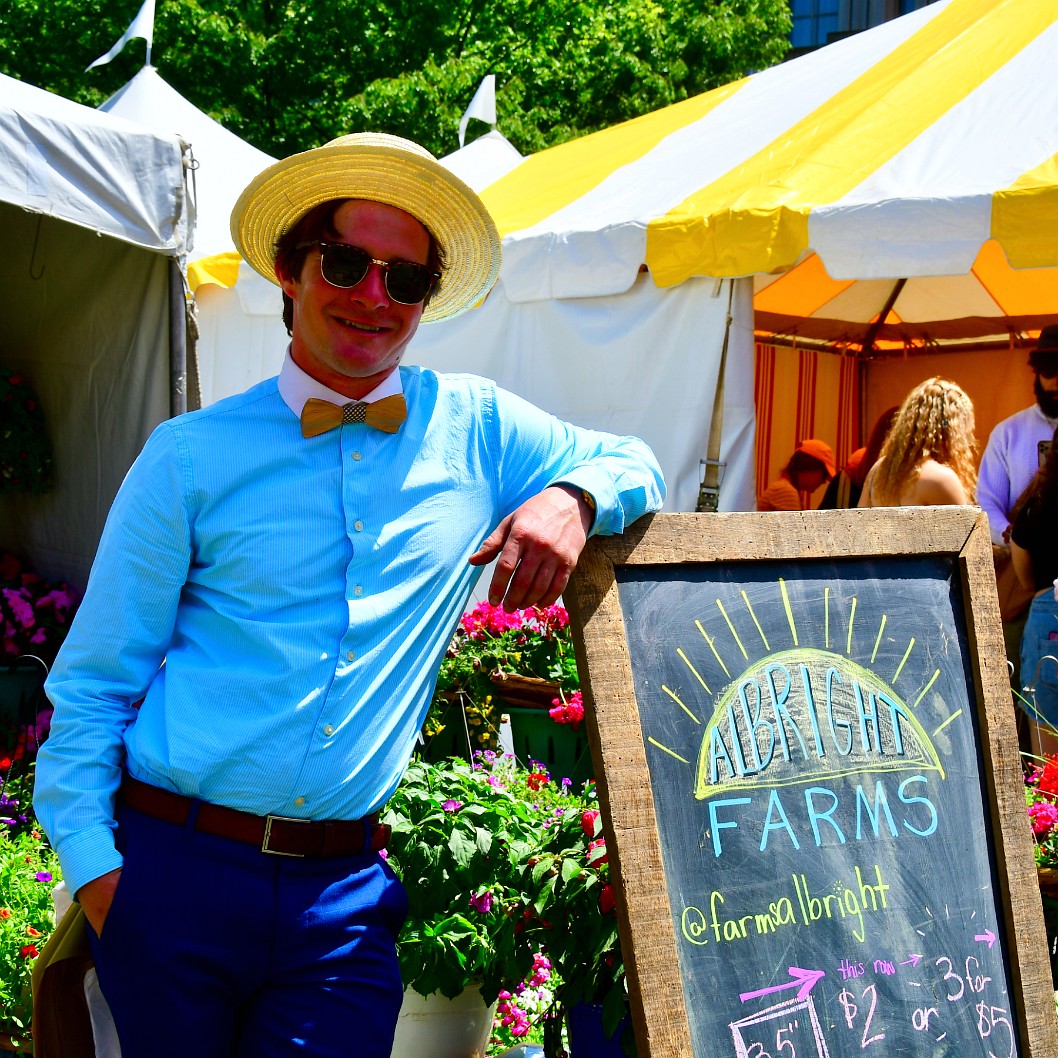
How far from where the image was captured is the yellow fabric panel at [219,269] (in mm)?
7285

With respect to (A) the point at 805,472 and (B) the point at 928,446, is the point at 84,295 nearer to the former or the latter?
(B) the point at 928,446

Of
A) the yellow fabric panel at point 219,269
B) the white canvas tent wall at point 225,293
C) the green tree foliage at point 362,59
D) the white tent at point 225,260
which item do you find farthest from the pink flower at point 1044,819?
the green tree foliage at point 362,59

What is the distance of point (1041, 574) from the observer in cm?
422

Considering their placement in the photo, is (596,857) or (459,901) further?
(459,901)

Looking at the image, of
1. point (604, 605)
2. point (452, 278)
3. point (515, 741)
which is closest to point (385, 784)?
point (604, 605)

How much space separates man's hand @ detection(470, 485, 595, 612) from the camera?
172cm

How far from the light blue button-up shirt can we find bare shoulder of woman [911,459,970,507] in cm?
304

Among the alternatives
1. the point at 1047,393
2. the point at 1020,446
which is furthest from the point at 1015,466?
the point at 1047,393

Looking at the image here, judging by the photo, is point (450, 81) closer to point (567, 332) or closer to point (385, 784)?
point (567, 332)

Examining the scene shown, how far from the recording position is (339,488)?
1.80 metres

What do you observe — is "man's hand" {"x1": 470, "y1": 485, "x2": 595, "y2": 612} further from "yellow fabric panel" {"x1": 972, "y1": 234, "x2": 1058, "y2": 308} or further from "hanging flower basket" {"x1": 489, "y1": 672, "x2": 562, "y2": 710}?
"yellow fabric panel" {"x1": 972, "y1": 234, "x2": 1058, "y2": 308}

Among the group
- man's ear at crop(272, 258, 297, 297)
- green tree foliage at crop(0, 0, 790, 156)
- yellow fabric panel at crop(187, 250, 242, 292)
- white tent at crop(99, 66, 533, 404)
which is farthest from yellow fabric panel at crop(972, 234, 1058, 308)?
man's ear at crop(272, 258, 297, 297)

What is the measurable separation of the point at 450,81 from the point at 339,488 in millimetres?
12438

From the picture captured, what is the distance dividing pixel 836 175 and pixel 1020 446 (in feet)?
4.71
